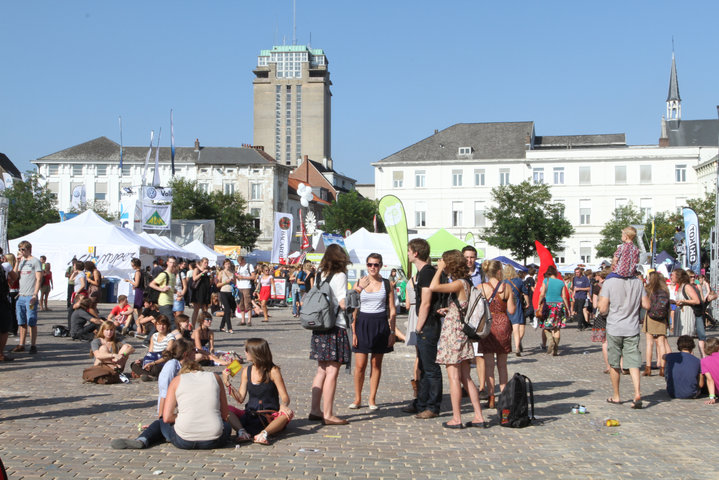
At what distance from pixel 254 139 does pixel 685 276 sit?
12604 cm

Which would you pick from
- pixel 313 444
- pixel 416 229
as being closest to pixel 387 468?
pixel 313 444

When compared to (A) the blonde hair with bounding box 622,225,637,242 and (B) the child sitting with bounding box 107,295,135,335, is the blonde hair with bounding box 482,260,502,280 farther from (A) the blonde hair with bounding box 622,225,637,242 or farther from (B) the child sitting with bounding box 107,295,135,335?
(B) the child sitting with bounding box 107,295,135,335

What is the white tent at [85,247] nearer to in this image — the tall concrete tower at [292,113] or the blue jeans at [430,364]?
the blue jeans at [430,364]

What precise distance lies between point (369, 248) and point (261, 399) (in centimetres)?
2577

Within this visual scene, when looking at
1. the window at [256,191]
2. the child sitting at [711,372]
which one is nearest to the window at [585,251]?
the window at [256,191]

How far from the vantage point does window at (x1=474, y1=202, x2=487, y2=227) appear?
243ft

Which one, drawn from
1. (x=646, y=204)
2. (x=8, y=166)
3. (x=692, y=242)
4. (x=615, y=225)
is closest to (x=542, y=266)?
(x=692, y=242)

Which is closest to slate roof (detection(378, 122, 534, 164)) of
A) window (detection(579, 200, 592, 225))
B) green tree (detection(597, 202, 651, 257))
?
window (detection(579, 200, 592, 225))

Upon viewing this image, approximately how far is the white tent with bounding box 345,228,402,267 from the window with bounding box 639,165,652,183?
44.2 metres

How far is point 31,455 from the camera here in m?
6.57

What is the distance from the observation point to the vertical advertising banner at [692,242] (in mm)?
24031

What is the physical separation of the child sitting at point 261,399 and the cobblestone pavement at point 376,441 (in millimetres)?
241

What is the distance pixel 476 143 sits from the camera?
7662cm

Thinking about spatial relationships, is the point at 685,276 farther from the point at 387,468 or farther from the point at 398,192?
the point at 398,192
